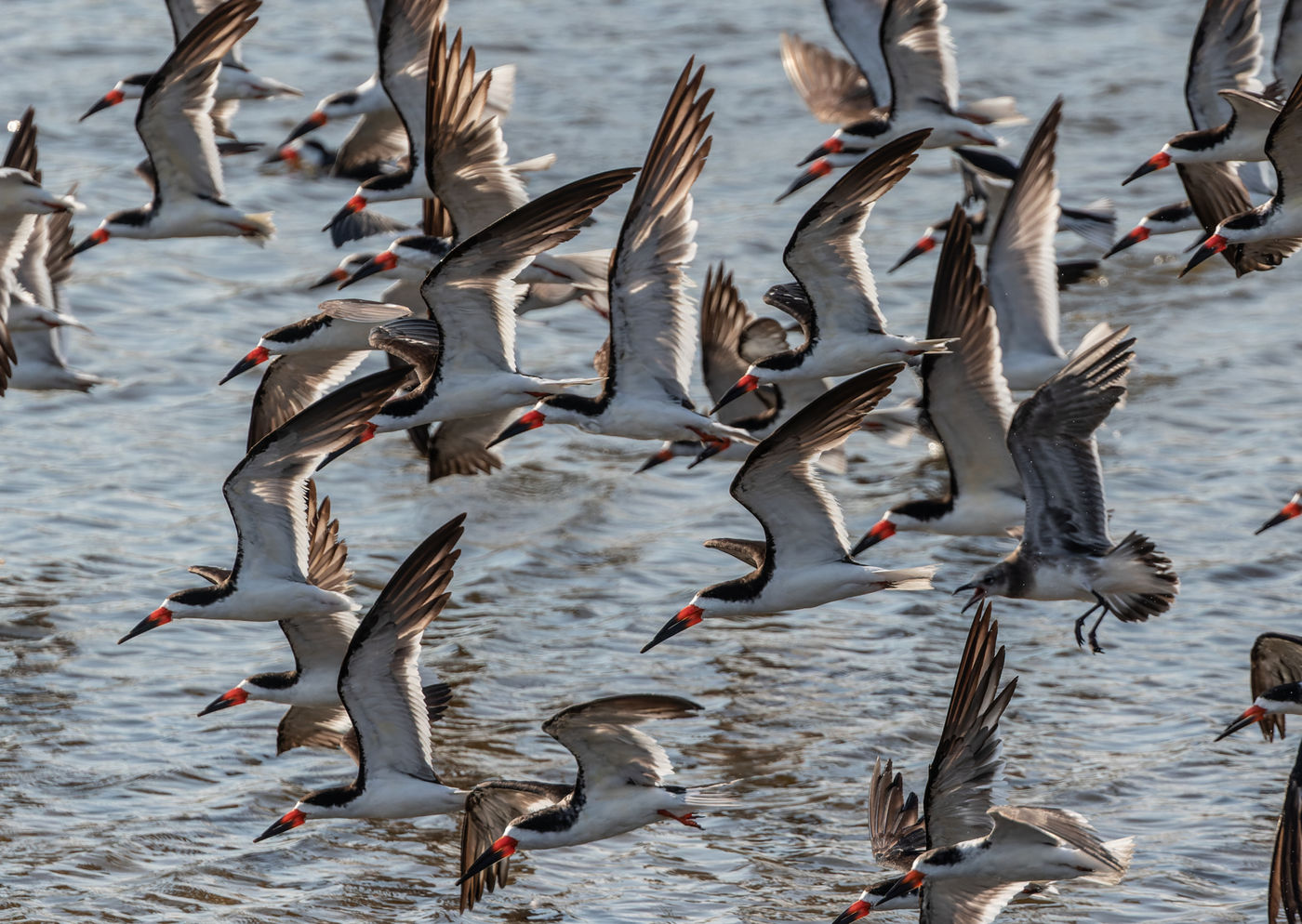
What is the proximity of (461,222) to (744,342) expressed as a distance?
2276 mm

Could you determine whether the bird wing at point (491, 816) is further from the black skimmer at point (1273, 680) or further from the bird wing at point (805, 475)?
the black skimmer at point (1273, 680)

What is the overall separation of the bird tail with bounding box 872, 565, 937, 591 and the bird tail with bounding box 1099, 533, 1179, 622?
104 centimetres

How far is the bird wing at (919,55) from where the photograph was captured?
1132 centimetres

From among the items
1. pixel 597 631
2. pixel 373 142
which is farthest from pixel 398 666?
pixel 373 142

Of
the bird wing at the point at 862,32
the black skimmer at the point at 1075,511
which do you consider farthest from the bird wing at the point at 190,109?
the black skimmer at the point at 1075,511

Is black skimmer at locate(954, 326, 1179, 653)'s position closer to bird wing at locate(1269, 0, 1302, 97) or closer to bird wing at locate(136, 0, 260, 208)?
bird wing at locate(1269, 0, 1302, 97)

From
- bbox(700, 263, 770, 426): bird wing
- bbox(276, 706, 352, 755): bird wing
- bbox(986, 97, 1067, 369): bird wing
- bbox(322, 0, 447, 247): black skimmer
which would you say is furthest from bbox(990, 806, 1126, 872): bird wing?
bbox(322, 0, 447, 247): black skimmer

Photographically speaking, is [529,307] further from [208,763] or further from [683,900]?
[683,900]

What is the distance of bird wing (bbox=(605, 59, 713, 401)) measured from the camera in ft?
28.0

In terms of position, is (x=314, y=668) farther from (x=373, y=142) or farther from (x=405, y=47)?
(x=373, y=142)

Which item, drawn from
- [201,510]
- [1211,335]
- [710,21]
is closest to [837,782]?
[201,510]

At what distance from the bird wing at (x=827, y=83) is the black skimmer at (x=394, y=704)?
26.9 ft

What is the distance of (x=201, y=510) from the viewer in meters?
12.5

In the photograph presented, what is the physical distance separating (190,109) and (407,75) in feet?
4.36
